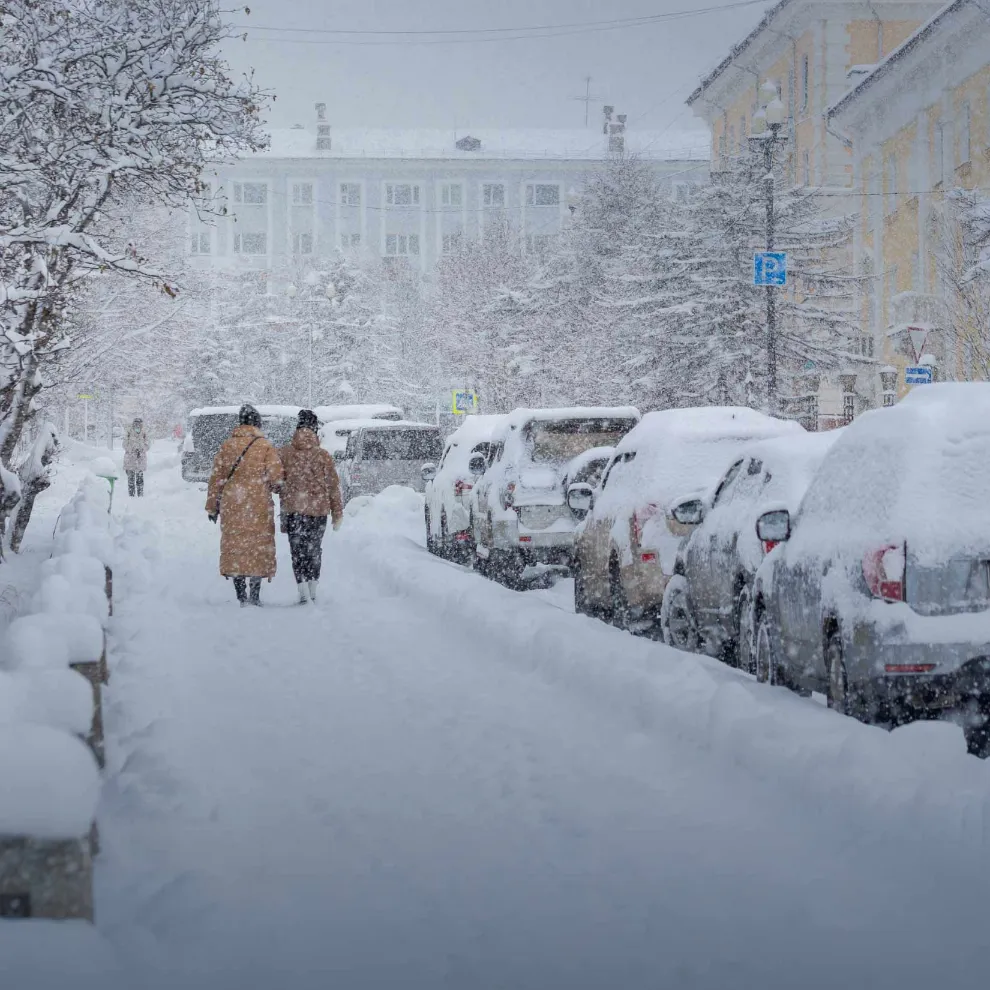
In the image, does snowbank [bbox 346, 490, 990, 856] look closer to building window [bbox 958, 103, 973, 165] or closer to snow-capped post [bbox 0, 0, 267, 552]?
snow-capped post [bbox 0, 0, 267, 552]

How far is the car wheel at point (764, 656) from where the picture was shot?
8922mm

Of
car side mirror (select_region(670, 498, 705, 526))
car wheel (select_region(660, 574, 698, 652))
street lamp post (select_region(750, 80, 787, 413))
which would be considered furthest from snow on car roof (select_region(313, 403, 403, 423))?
car side mirror (select_region(670, 498, 705, 526))

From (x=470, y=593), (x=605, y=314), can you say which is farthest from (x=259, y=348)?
(x=470, y=593)

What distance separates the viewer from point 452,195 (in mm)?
117000

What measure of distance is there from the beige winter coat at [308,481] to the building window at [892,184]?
3121 centimetres

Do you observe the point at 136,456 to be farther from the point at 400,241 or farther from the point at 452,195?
the point at 400,241

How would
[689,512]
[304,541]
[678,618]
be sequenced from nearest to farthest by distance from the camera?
[689,512] → [678,618] → [304,541]

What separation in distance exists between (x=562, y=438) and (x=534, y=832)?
447 inches

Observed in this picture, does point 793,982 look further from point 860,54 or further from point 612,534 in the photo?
point 860,54

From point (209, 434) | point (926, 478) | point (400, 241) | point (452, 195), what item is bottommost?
point (926, 478)

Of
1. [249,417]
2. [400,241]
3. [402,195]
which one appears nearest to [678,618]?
[249,417]

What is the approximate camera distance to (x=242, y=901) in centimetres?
512

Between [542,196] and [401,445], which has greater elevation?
[542,196]

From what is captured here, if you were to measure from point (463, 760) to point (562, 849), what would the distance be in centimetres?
165
